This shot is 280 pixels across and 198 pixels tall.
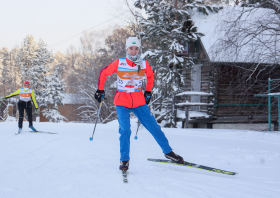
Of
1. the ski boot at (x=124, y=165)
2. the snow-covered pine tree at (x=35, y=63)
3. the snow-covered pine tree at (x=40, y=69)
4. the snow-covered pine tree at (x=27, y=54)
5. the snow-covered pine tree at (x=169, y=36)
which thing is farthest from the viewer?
the snow-covered pine tree at (x=27, y=54)

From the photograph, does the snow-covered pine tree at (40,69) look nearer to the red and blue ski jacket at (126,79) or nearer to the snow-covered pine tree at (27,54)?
the snow-covered pine tree at (27,54)

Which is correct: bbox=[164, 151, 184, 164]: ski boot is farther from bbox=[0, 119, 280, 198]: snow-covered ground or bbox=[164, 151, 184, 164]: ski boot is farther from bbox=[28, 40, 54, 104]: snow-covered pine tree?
bbox=[28, 40, 54, 104]: snow-covered pine tree

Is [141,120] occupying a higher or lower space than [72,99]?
lower

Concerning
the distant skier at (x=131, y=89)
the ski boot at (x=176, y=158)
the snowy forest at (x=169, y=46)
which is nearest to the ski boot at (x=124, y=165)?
the distant skier at (x=131, y=89)

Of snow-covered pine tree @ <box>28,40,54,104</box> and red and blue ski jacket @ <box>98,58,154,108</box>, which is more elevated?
snow-covered pine tree @ <box>28,40,54,104</box>

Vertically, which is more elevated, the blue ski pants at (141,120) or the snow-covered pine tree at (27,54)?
the snow-covered pine tree at (27,54)

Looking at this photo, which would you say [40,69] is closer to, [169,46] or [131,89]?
[169,46]

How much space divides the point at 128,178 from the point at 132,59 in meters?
1.60

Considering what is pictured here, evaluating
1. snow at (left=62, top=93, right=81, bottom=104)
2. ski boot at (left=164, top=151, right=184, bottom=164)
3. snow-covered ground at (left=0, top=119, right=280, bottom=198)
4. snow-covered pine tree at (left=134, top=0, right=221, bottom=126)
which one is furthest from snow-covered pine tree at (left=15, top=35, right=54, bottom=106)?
ski boot at (left=164, top=151, right=184, bottom=164)

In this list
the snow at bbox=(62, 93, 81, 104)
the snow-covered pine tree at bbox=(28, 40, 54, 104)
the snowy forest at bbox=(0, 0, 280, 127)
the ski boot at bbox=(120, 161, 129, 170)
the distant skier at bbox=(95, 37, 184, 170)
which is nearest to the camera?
the ski boot at bbox=(120, 161, 129, 170)

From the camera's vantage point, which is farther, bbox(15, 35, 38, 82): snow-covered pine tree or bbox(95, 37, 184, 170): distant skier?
bbox(15, 35, 38, 82): snow-covered pine tree

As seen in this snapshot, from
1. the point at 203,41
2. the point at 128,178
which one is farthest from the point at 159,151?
the point at 203,41

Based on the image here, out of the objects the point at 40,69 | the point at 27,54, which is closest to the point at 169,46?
the point at 40,69

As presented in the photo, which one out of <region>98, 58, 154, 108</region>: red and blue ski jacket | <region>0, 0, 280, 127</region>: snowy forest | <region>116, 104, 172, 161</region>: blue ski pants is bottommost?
<region>116, 104, 172, 161</region>: blue ski pants
